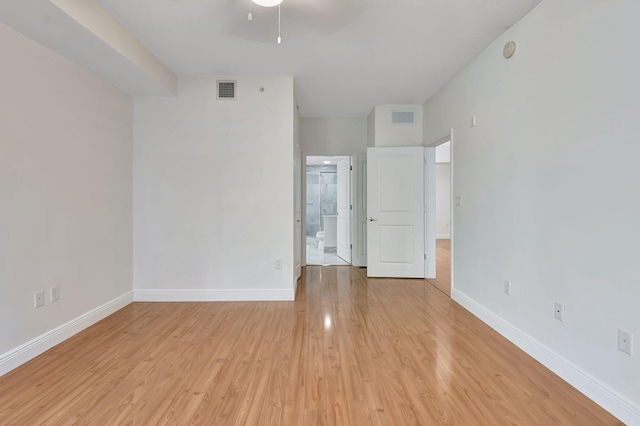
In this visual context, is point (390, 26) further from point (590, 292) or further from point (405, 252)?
point (405, 252)

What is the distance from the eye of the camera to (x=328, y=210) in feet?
29.6

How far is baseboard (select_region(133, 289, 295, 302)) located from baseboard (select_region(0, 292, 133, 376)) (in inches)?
10.5

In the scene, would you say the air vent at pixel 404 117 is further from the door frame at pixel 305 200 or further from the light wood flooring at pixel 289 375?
the light wood flooring at pixel 289 375

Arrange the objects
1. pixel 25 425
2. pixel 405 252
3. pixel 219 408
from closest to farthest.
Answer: pixel 25 425, pixel 219 408, pixel 405 252

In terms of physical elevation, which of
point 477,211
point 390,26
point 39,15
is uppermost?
point 390,26

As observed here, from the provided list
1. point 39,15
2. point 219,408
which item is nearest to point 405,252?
point 219,408

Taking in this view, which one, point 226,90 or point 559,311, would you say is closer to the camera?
point 559,311

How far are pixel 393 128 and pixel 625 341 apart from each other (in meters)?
3.72

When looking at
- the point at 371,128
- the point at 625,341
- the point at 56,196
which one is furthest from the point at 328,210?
the point at 625,341

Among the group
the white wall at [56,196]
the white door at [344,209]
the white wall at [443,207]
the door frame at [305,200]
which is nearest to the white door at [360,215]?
the door frame at [305,200]

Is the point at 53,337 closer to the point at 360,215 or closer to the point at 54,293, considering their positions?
the point at 54,293

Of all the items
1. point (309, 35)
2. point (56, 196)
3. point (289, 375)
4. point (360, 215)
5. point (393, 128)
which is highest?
point (309, 35)

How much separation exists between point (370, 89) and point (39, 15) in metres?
3.22

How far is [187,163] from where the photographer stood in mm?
3646
